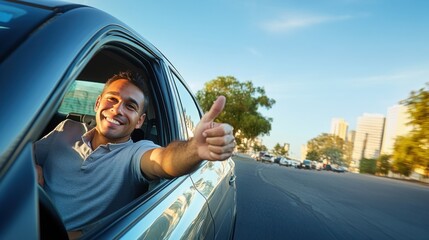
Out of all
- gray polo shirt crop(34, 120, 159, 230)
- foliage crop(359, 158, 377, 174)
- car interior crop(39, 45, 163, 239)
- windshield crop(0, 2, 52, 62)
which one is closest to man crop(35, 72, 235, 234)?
gray polo shirt crop(34, 120, 159, 230)

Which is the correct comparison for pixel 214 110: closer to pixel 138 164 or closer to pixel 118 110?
pixel 138 164

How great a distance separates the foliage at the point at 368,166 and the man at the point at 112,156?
106 meters

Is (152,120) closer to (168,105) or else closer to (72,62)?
(168,105)

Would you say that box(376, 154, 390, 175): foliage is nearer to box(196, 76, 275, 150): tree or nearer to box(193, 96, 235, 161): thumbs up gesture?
box(196, 76, 275, 150): tree

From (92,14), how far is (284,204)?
32.2ft

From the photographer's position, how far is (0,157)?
81cm

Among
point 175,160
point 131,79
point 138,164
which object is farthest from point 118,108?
point 175,160

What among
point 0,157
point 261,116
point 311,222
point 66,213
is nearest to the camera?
point 0,157

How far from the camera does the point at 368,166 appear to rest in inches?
4060

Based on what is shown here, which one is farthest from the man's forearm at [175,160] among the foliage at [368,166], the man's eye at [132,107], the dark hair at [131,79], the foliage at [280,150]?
the foliage at [280,150]

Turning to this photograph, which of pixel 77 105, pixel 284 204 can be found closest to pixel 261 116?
pixel 284 204

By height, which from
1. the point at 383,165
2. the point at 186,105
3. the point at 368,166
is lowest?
the point at 368,166

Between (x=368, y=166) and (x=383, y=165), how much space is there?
11.2 m

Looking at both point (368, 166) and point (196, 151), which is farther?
point (368, 166)
